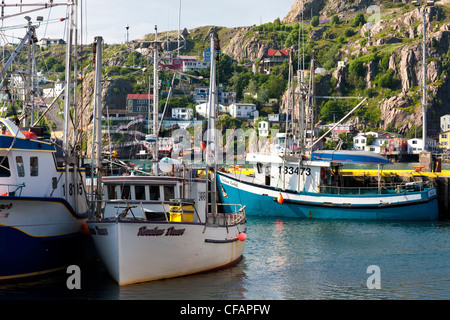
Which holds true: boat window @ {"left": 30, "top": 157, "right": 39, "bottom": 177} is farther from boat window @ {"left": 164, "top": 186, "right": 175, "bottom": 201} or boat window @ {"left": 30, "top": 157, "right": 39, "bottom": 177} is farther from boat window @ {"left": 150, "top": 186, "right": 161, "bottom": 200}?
boat window @ {"left": 164, "top": 186, "right": 175, "bottom": 201}

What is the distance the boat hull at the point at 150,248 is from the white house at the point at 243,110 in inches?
6371

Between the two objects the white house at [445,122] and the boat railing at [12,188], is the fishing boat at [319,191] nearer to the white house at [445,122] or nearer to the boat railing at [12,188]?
the boat railing at [12,188]

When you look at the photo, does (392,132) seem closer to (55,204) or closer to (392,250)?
(392,250)

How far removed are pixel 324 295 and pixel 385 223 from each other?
19.8 metres

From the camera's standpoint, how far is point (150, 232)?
2045 centimetres

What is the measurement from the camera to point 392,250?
30.2 m

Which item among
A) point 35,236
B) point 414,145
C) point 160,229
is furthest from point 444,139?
point 35,236

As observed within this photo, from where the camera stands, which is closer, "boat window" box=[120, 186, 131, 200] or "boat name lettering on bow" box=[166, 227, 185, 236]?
"boat name lettering on bow" box=[166, 227, 185, 236]

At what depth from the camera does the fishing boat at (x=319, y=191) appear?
132ft

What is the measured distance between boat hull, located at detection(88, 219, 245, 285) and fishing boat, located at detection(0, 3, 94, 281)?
1.88 metres

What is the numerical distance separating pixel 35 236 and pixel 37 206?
111 centimetres

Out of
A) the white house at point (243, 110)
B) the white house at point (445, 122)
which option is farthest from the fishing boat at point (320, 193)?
the white house at point (445, 122)

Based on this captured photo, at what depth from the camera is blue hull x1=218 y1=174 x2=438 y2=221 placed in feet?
131

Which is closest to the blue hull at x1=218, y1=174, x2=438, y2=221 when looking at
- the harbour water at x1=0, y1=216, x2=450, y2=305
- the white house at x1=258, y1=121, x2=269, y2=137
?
the harbour water at x1=0, y1=216, x2=450, y2=305
